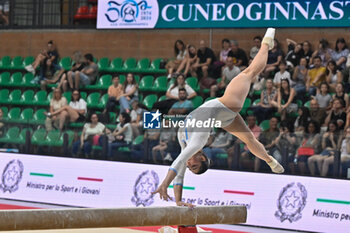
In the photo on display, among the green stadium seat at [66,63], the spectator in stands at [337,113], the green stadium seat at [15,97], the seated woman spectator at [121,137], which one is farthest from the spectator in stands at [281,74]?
the green stadium seat at [15,97]

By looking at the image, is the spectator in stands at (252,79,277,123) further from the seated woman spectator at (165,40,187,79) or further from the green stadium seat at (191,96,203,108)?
the seated woman spectator at (165,40,187,79)

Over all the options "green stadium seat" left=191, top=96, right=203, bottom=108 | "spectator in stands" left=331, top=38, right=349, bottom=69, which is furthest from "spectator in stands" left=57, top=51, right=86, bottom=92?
"spectator in stands" left=331, top=38, right=349, bottom=69

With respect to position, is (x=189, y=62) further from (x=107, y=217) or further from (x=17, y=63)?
(x=107, y=217)

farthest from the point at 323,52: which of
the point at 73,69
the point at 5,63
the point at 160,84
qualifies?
the point at 5,63

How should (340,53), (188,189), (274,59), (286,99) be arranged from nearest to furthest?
(188,189) → (286,99) → (340,53) → (274,59)

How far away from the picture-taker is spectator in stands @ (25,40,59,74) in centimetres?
1567

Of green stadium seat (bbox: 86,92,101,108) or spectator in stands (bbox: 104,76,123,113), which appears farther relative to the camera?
green stadium seat (bbox: 86,92,101,108)

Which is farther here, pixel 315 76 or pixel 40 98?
pixel 40 98

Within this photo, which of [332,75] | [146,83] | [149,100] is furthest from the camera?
[146,83]

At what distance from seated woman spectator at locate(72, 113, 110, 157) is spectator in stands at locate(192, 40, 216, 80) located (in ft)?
8.62

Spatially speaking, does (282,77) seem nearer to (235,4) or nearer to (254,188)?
(235,4)

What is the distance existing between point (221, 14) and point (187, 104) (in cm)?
252

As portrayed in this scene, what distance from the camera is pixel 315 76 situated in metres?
12.0

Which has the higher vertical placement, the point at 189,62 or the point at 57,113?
the point at 189,62
